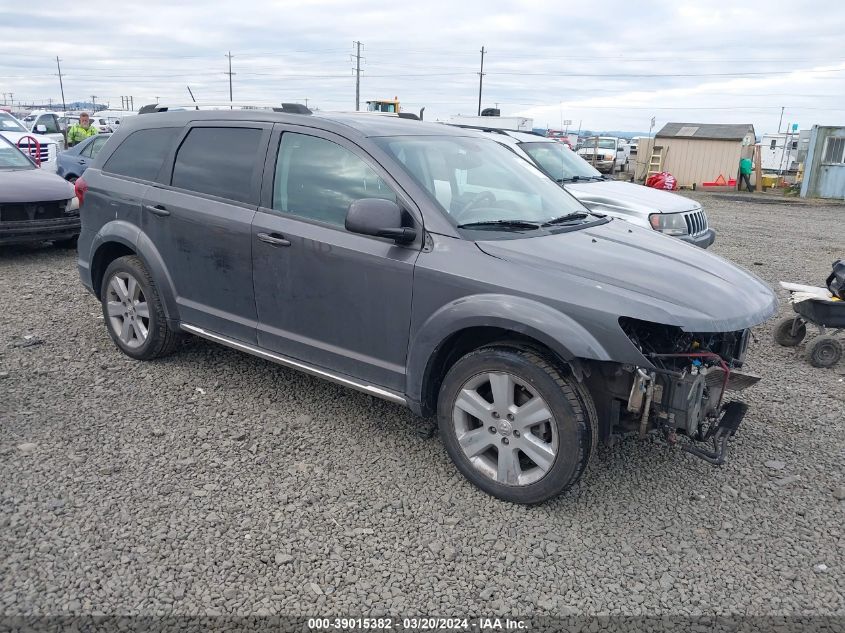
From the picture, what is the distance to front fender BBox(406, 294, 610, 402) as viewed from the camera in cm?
310

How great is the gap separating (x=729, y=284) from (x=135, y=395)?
3724mm

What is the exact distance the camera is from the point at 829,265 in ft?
33.8

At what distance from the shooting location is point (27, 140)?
17.1 metres

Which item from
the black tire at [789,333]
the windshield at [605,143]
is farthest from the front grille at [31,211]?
A: the windshield at [605,143]

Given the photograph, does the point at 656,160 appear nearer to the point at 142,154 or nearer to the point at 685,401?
the point at 142,154

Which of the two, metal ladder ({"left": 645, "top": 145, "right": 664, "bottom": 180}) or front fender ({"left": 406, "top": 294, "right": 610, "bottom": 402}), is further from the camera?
metal ladder ({"left": 645, "top": 145, "right": 664, "bottom": 180})

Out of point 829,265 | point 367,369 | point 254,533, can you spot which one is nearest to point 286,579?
point 254,533

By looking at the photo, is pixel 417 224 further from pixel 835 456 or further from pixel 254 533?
pixel 835 456

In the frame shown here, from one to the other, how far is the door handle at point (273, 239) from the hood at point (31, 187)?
19.0 ft

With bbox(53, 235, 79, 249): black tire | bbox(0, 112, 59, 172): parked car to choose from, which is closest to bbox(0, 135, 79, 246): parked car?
bbox(53, 235, 79, 249): black tire

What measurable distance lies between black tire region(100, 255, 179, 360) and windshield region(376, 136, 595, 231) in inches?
82.5

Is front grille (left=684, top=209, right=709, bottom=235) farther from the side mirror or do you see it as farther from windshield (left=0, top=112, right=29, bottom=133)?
windshield (left=0, top=112, right=29, bottom=133)

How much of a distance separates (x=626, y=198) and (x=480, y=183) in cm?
494

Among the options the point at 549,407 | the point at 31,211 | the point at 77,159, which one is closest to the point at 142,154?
the point at 549,407
